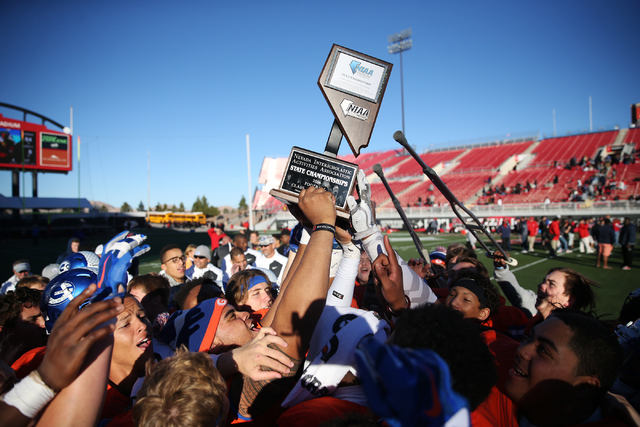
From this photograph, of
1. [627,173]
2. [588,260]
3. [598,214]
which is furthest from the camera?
[627,173]

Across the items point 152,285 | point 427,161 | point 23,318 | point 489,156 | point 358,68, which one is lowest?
point 23,318

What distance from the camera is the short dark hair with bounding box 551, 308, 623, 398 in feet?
5.49

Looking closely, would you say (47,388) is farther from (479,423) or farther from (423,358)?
(479,423)

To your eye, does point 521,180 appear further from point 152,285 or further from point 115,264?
point 115,264

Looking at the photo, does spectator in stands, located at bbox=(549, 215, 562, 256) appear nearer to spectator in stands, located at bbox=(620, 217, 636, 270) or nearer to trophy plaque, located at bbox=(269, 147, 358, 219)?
spectator in stands, located at bbox=(620, 217, 636, 270)

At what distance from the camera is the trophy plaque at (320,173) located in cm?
213

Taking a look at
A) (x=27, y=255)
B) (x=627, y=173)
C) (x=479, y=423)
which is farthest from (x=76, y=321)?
(x=627, y=173)

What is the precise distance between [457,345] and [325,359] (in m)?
0.70

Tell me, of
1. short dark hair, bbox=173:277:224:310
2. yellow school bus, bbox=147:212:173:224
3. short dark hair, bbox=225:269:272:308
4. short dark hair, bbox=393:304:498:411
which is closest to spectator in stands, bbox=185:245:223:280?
short dark hair, bbox=173:277:224:310

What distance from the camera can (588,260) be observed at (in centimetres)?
1408

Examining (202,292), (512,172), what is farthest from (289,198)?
(512,172)

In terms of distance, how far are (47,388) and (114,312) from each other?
1.04ft

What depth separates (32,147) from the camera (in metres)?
33.8

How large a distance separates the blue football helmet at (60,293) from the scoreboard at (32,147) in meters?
40.4
